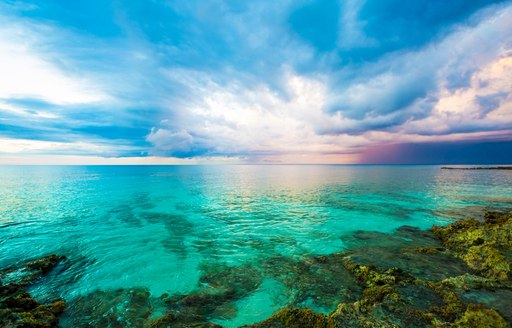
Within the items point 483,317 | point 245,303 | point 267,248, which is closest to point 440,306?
point 483,317

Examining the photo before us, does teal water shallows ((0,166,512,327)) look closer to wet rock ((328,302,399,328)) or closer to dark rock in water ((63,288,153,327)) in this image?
dark rock in water ((63,288,153,327))

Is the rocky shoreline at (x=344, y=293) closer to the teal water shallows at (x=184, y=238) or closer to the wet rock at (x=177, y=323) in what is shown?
the wet rock at (x=177, y=323)

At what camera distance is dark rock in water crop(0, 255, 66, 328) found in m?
8.06

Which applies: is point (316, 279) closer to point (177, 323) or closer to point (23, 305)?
point (177, 323)

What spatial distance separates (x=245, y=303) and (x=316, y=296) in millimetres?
3540

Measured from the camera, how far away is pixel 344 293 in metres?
10.6

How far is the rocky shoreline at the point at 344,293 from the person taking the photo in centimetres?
767

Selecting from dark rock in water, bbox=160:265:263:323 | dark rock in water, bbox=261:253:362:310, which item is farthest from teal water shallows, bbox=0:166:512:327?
dark rock in water, bbox=261:253:362:310

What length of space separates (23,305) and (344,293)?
1469cm

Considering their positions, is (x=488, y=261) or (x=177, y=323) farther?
(x=488, y=261)

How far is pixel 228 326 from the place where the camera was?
867 cm

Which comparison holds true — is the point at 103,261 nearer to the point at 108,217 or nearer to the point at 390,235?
the point at 108,217

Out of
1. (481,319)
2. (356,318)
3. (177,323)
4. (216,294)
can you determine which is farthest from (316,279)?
(177,323)

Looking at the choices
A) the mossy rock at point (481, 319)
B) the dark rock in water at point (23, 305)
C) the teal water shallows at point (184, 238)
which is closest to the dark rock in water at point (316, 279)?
the teal water shallows at point (184, 238)
